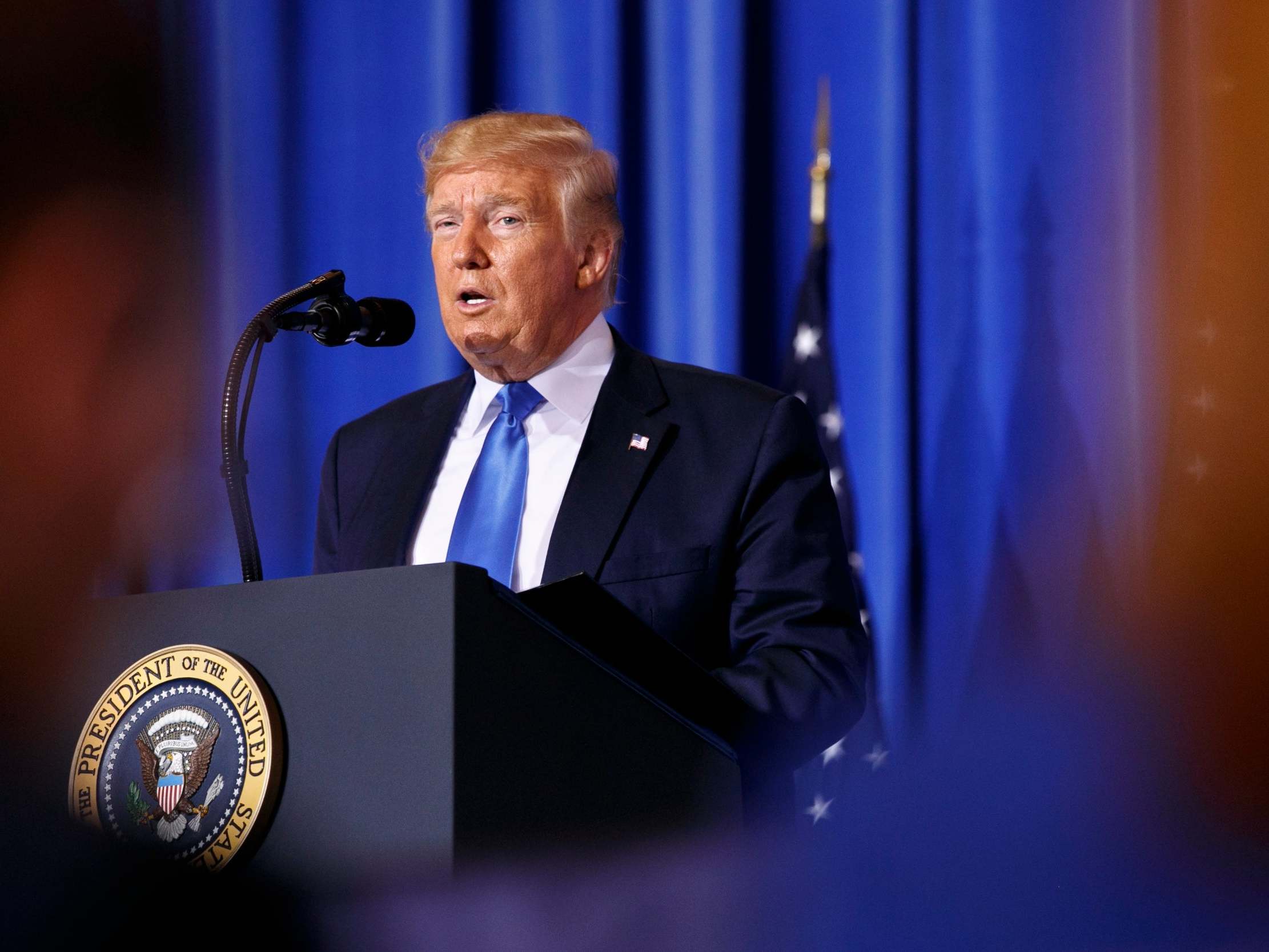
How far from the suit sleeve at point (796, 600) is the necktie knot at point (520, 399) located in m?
0.37

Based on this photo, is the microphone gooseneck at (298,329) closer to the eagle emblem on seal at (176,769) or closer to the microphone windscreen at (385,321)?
the microphone windscreen at (385,321)

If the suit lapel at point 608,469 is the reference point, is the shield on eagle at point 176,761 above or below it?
below

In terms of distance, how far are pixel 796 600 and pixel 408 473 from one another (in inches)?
27.2

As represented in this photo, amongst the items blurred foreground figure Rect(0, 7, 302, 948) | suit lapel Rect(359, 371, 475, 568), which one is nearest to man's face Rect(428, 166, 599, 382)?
suit lapel Rect(359, 371, 475, 568)

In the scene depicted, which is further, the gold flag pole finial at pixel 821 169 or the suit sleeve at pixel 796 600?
the gold flag pole finial at pixel 821 169

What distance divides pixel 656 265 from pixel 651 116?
1.21ft

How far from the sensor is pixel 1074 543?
288 centimetres

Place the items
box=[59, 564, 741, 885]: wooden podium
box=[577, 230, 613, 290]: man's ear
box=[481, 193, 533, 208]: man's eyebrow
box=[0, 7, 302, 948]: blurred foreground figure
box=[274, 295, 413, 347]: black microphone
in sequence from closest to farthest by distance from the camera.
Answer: box=[59, 564, 741, 885]: wooden podium < box=[274, 295, 413, 347]: black microphone < box=[481, 193, 533, 208]: man's eyebrow < box=[577, 230, 613, 290]: man's ear < box=[0, 7, 302, 948]: blurred foreground figure

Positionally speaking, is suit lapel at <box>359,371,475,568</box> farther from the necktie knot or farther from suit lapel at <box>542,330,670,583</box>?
suit lapel at <box>542,330,670,583</box>

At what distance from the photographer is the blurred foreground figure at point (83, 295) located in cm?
277

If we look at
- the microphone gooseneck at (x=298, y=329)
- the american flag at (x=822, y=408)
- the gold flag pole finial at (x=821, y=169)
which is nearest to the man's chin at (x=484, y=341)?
the microphone gooseneck at (x=298, y=329)

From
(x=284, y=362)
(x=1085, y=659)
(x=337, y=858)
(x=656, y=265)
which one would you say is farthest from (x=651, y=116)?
(x=337, y=858)

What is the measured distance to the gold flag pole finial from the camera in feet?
10.2

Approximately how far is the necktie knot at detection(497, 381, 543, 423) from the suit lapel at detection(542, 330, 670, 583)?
10 cm
